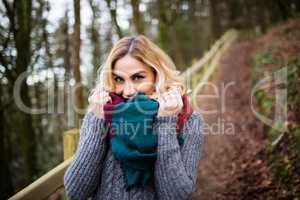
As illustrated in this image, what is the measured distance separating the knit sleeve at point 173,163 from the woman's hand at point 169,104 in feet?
0.10

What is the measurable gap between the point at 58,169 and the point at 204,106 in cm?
622

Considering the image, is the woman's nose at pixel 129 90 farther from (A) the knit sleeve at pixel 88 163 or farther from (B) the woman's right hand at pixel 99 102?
(A) the knit sleeve at pixel 88 163

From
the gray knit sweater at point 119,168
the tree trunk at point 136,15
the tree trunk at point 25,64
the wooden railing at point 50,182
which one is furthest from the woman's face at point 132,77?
the tree trunk at point 25,64

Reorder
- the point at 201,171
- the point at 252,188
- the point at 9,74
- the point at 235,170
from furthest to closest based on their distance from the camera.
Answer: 1. the point at 9,74
2. the point at 201,171
3. the point at 235,170
4. the point at 252,188

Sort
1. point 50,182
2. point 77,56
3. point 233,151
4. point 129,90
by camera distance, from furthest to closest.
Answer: point 233,151, point 77,56, point 50,182, point 129,90

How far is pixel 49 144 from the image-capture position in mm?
12883

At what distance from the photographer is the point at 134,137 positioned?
6.18 feet

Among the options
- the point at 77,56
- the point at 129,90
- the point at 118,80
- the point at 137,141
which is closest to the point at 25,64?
the point at 77,56

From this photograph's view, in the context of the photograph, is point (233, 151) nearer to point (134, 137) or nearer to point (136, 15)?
point (136, 15)

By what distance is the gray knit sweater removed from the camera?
6.07ft

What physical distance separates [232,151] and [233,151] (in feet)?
0.07

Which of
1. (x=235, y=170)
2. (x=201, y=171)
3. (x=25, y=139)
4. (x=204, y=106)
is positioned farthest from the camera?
(x=204, y=106)

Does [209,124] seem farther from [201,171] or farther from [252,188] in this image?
[252,188]

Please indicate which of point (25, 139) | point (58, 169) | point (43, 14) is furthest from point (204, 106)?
point (58, 169)
